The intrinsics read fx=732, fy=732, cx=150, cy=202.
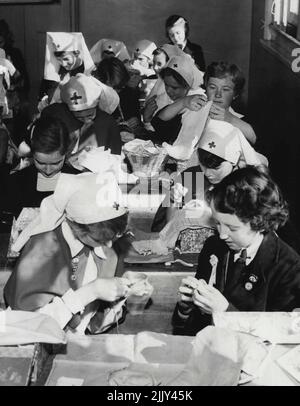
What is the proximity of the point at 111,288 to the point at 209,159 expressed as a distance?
4.81ft

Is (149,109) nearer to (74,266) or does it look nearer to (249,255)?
(74,266)

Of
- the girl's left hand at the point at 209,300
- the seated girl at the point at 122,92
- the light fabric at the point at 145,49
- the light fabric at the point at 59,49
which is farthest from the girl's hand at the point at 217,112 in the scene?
the light fabric at the point at 145,49

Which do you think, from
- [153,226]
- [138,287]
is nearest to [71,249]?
[138,287]

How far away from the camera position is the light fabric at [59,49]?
681 cm

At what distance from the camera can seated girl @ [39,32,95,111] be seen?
264 inches

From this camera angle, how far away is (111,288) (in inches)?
109

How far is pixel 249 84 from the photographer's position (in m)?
8.59

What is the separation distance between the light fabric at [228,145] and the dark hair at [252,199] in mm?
1070

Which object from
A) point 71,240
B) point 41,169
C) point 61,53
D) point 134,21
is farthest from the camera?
point 134,21

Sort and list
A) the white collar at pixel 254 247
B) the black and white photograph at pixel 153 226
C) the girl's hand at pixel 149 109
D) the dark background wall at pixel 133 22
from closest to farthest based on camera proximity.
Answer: the black and white photograph at pixel 153 226
the white collar at pixel 254 247
the girl's hand at pixel 149 109
the dark background wall at pixel 133 22

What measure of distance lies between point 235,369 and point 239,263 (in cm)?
88

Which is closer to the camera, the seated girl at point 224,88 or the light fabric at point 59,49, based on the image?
the seated girl at point 224,88

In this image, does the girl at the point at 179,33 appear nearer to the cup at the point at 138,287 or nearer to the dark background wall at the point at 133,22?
the dark background wall at the point at 133,22

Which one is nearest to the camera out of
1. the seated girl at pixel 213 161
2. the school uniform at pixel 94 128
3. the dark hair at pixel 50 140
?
the seated girl at pixel 213 161
